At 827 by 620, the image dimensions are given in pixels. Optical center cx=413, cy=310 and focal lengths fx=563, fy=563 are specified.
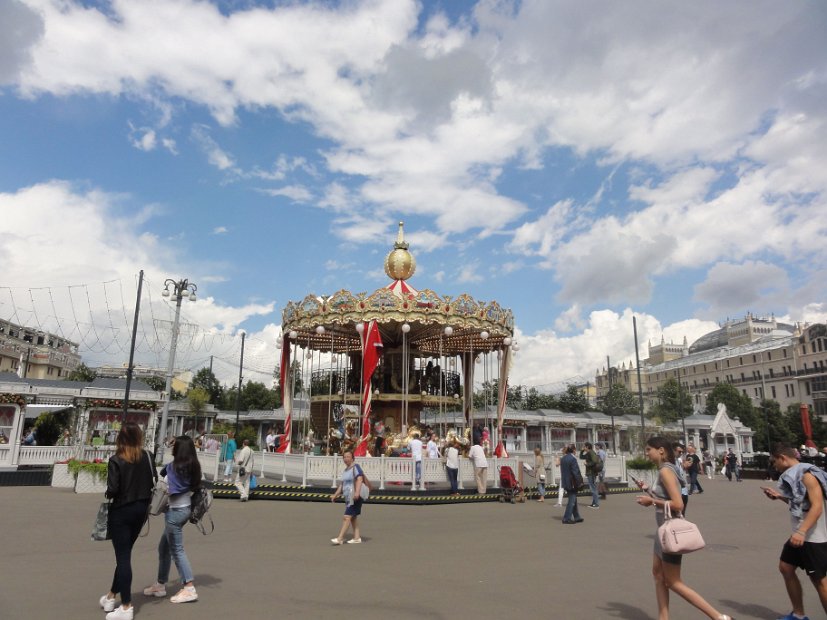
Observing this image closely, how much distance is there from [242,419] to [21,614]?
50.4m

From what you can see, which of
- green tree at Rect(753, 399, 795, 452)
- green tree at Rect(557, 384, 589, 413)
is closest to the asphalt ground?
green tree at Rect(753, 399, 795, 452)

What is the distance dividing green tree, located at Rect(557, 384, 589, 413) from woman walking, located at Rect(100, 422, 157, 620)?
6040 centimetres

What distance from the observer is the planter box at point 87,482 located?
15.3 metres

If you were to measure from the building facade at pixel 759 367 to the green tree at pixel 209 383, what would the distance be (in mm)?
44471

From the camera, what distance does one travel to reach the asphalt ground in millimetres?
5098

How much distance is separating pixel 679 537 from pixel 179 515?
436cm

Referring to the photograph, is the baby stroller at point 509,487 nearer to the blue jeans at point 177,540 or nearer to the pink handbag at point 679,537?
the blue jeans at point 177,540

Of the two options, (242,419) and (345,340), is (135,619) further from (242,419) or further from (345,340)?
(242,419)

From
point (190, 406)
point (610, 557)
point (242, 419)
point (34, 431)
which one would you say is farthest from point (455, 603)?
point (242, 419)

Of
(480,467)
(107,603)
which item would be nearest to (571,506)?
(480,467)

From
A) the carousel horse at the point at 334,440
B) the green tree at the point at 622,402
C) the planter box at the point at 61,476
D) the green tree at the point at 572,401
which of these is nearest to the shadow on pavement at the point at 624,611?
the carousel horse at the point at 334,440

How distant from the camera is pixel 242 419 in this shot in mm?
52875

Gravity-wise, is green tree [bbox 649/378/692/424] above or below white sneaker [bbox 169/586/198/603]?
above

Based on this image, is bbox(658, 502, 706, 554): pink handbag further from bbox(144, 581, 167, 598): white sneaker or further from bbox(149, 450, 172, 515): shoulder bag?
bbox(144, 581, 167, 598): white sneaker
